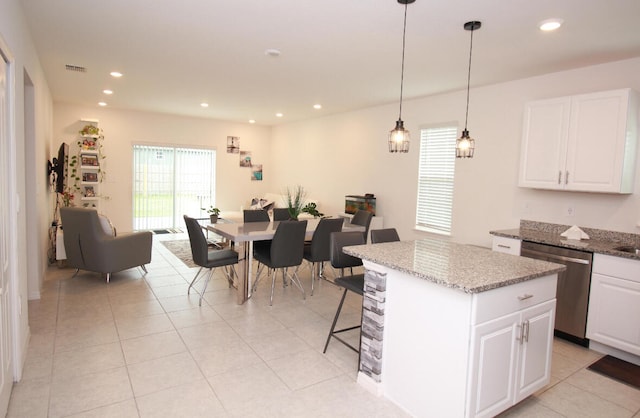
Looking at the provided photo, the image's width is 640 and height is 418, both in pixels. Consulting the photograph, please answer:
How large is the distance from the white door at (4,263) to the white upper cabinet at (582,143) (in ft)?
13.9

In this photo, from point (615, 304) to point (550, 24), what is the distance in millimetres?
2212

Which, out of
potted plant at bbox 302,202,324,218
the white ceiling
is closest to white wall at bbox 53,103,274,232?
the white ceiling

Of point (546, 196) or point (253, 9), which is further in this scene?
point (546, 196)

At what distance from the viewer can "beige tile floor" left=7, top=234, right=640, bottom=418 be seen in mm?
2303

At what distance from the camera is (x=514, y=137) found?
435 centimetres

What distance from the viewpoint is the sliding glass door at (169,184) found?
8.19 metres

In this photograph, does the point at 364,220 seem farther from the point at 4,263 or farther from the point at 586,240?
the point at 4,263

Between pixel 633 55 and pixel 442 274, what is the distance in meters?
3.01

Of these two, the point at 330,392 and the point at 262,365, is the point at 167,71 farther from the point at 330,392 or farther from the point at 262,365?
the point at 330,392

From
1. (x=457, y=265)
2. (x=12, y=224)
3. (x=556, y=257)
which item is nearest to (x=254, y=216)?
(x=12, y=224)

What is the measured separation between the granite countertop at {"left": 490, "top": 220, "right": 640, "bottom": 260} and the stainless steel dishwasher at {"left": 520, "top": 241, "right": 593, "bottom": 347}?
59 mm

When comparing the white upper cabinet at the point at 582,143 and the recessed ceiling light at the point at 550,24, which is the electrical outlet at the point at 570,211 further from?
the recessed ceiling light at the point at 550,24

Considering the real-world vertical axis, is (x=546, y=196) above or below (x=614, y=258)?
above

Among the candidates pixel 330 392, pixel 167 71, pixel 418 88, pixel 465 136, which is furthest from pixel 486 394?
pixel 167 71
